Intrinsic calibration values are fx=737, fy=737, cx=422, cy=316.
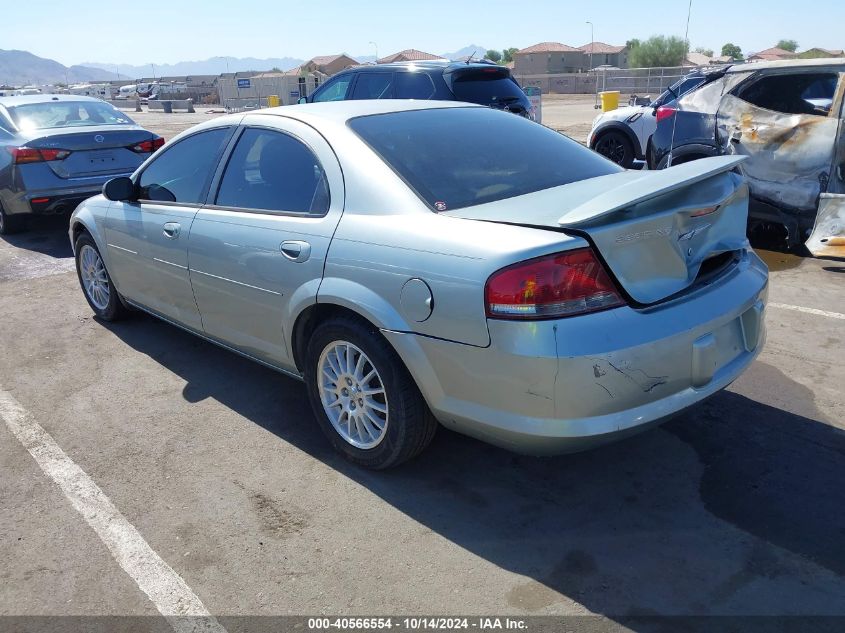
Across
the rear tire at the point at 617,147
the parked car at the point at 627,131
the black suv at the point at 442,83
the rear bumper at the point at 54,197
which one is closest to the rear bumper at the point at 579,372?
the rear bumper at the point at 54,197

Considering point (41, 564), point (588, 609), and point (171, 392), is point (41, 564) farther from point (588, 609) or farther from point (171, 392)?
point (588, 609)

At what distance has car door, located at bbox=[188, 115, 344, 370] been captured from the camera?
3418 mm

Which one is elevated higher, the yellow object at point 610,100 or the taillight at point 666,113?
the taillight at point 666,113

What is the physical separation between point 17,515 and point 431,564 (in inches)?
74.6

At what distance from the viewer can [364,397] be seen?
3365mm

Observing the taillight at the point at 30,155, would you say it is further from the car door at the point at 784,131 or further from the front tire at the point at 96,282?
Result: the car door at the point at 784,131

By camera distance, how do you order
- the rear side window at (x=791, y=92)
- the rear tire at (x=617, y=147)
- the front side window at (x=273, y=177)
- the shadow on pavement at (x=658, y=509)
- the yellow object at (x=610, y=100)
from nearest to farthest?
the shadow on pavement at (x=658, y=509), the front side window at (x=273, y=177), the rear side window at (x=791, y=92), the rear tire at (x=617, y=147), the yellow object at (x=610, y=100)

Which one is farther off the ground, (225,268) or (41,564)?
(225,268)

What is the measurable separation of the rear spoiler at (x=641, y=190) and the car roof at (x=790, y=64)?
437 cm

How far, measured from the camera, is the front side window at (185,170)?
4.22m

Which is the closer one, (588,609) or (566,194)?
(588,609)

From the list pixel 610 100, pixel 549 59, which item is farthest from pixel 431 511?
pixel 549 59

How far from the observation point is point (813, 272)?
21.2ft

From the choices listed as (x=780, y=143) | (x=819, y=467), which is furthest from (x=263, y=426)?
(x=780, y=143)
